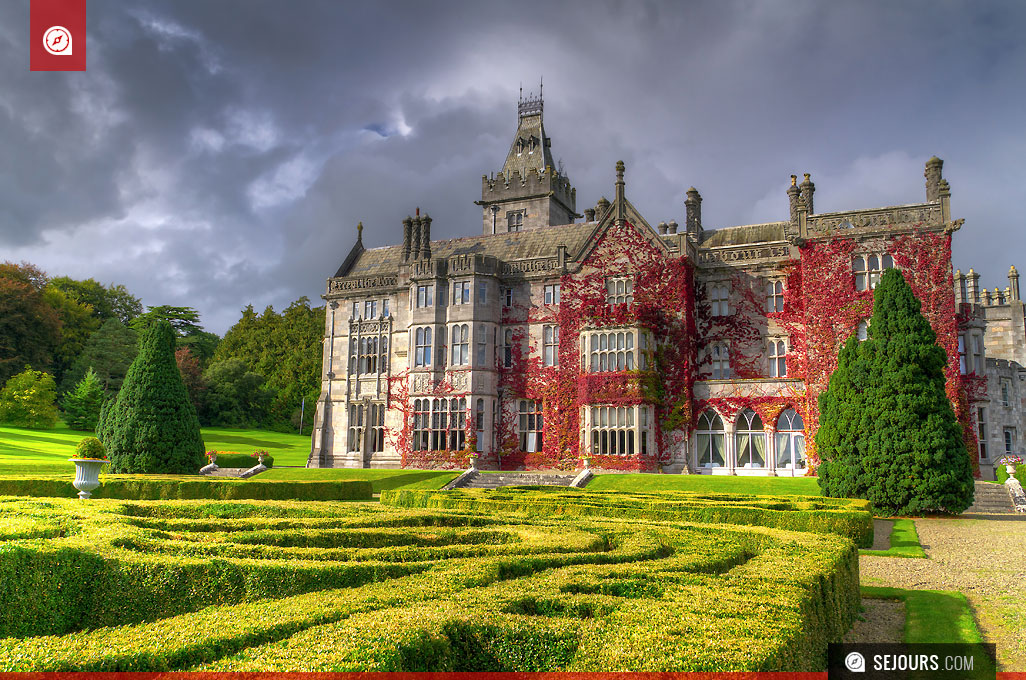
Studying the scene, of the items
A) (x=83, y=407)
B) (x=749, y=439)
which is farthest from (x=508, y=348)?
(x=83, y=407)

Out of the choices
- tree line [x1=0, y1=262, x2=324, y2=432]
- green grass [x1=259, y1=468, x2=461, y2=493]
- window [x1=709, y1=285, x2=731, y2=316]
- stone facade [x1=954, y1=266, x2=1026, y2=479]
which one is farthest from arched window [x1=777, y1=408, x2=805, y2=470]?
tree line [x1=0, y1=262, x2=324, y2=432]

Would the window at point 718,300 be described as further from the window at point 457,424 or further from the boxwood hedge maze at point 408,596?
the boxwood hedge maze at point 408,596

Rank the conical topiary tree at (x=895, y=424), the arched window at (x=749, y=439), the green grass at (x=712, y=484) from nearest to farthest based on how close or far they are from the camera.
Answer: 1. the conical topiary tree at (x=895, y=424)
2. the green grass at (x=712, y=484)
3. the arched window at (x=749, y=439)

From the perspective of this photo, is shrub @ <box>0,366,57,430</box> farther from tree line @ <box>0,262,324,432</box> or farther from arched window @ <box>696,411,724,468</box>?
arched window @ <box>696,411,724,468</box>

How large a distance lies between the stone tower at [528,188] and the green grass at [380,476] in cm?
2320

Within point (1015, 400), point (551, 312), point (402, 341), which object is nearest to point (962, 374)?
point (1015, 400)

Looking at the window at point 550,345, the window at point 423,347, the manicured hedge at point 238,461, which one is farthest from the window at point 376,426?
the window at point 550,345

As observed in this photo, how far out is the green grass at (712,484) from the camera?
2752 cm

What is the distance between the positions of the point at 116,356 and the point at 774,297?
6063 centimetres

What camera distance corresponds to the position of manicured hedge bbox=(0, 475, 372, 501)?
22875mm

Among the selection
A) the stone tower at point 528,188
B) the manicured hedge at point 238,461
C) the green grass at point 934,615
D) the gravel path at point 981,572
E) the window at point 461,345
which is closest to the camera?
the green grass at point 934,615

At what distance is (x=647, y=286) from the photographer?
3781 cm

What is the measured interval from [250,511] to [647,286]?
26.6m

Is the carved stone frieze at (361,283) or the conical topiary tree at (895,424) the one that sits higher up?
the carved stone frieze at (361,283)
